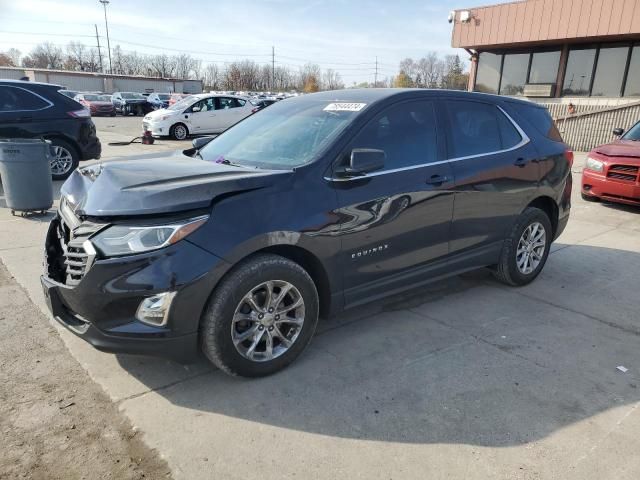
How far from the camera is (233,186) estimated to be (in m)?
2.93

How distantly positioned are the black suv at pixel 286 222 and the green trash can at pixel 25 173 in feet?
11.8

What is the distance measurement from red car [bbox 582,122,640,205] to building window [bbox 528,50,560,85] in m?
13.1

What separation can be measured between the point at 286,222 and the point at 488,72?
2218 centimetres

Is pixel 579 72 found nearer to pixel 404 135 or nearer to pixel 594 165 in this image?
pixel 594 165

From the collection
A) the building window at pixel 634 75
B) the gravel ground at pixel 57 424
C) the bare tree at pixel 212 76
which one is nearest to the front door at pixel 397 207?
the gravel ground at pixel 57 424

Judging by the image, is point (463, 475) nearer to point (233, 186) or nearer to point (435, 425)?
point (435, 425)

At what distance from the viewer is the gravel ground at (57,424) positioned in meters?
2.38

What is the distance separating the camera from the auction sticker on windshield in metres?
3.64

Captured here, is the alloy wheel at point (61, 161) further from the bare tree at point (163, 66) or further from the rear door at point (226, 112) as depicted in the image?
the bare tree at point (163, 66)

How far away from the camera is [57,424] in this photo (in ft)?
8.81

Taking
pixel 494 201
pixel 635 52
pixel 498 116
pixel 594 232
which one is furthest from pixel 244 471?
pixel 635 52

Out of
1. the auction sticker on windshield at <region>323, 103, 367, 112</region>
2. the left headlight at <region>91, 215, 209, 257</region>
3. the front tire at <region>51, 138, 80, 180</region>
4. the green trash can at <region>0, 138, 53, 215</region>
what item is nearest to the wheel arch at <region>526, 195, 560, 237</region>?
the auction sticker on windshield at <region>323, 103, 367, 112</region>

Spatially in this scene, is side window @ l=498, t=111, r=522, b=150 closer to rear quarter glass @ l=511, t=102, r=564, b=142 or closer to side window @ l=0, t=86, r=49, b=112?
rear quarter glass @ l=511, t=102, r=564, b=142

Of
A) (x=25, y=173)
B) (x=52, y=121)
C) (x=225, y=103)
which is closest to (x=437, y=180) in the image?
(x=25, y=173)
